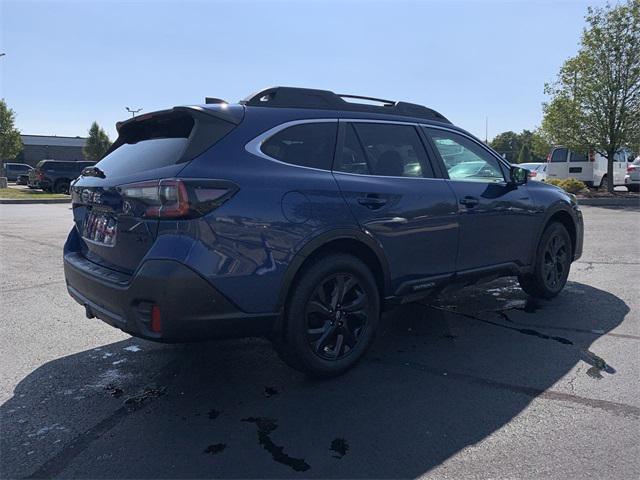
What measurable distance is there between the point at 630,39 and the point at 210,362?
20.3 meters

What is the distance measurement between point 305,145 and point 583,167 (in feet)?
66.9

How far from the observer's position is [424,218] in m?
3.96

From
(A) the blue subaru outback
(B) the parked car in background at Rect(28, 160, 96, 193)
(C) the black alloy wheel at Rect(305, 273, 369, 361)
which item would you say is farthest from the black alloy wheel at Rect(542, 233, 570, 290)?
(B) the parked car in background at Rect(28, 160, 96, 193)

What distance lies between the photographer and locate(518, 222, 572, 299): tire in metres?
5.31

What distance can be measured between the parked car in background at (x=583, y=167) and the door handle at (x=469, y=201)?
18415 millimetres

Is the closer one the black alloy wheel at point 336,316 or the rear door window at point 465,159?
the black alloy wheel at point 336,316

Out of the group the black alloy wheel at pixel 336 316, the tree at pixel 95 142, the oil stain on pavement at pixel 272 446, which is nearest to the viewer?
the oil stain on pavement at pixel 272 446

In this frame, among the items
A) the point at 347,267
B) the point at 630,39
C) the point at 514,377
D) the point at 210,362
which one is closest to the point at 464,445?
the point at 514,377

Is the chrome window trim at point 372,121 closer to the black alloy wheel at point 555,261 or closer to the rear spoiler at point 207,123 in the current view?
the rear spoiler at point 207,123

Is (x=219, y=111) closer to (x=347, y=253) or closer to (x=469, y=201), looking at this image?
(x=347, y=253)

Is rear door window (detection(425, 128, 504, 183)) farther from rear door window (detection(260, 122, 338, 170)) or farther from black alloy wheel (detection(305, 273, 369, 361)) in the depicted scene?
black alloy wheel (detection(305, 273, 369, 361))

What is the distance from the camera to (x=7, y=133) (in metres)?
36.5

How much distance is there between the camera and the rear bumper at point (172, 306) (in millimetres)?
2795

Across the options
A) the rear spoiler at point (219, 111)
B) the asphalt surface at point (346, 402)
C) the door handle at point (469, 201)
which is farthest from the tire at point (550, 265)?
the rear spoiler at point (219, 111)
